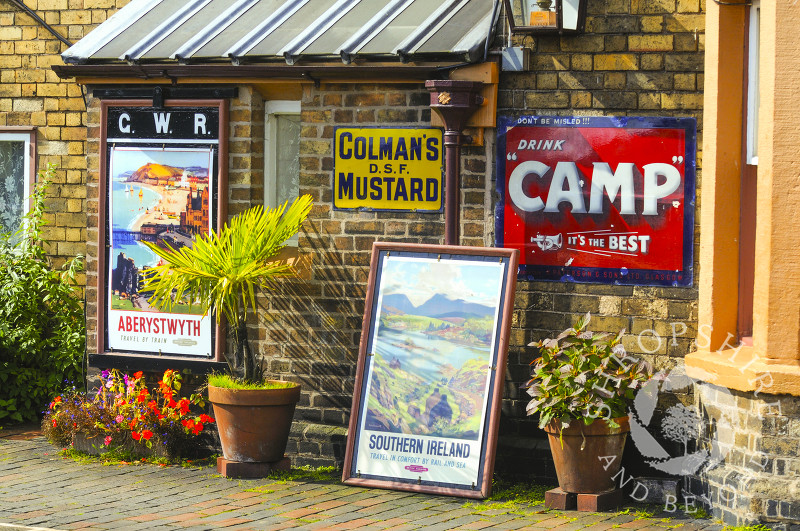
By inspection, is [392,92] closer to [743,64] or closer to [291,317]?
[291,317]

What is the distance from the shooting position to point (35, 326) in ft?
32.4

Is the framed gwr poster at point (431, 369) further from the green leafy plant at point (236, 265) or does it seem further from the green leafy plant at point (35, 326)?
the green leafy plant at point (35, 326)

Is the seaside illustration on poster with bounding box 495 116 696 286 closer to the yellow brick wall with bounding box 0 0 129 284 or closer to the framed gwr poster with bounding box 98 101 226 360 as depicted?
the framed gwr poster with bounding box 98 101 226 360

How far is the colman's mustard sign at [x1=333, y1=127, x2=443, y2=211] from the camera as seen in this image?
7961 millimetres

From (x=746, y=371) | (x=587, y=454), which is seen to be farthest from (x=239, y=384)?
(x=746, y=371)

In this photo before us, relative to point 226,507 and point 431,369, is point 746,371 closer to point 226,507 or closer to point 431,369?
point 431,369

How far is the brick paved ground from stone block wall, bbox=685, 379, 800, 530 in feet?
0.81

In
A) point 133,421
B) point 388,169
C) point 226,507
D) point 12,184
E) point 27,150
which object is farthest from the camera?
point 12,184

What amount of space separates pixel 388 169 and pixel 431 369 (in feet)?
5.15

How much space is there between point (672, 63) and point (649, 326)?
179cm

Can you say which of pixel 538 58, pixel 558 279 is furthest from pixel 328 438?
pixel 538 58

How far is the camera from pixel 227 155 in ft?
27.9

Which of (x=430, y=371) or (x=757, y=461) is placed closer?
(x=757, y=461)

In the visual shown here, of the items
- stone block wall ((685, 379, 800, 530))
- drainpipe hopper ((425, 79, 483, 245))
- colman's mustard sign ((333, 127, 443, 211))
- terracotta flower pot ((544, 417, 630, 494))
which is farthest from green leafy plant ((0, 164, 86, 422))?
stone block wall ((685, 379, 800, 530))
